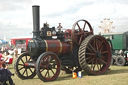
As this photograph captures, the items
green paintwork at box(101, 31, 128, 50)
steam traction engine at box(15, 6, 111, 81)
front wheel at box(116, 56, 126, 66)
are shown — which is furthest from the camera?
green paintwork at box(101, 31, 128, 50)

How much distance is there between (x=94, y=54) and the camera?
823cm

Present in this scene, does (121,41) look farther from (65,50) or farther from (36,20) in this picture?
(36,20)

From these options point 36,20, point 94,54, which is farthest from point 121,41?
point 36,20

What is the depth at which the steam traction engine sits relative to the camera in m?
7.29

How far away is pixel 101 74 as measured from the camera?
27.0 ft

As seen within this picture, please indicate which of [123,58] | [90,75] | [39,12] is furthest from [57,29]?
[123,58]

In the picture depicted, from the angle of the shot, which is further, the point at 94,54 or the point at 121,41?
the point at 121,41

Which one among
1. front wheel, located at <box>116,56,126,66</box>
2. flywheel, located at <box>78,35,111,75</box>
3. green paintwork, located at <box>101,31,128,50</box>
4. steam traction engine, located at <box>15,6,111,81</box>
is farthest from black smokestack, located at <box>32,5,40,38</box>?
green paintwork, located at <box>101,31,128,50</box>

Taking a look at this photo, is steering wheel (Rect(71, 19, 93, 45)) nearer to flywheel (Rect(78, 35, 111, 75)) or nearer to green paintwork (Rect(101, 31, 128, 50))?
flywheel (Rect(78, 35, 111, 75))

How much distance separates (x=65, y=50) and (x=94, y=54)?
48.8 inches

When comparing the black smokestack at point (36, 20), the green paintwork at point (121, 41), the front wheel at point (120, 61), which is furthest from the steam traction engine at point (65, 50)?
the green paintwork at point (121, 41)

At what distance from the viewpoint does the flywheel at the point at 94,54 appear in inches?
302

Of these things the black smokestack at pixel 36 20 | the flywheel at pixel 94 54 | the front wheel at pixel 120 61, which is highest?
the black smokestack at pixel 36 20

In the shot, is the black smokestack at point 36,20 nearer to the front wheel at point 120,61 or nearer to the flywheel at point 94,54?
the flywheel at point 94,54
